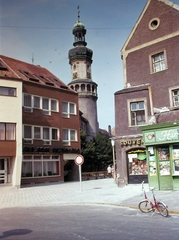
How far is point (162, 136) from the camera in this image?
1861 cm

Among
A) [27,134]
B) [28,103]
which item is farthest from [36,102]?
[27,134]

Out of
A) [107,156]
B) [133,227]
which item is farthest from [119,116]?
[107,156]

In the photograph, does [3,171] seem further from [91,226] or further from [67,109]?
[91,226]

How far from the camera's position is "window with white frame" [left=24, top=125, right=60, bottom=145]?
30531mm

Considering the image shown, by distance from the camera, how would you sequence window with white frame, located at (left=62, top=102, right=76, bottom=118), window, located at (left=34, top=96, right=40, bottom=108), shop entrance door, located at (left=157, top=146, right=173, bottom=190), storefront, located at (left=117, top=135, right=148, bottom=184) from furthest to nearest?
1. window with white frame, located at (left=62, top=102, right=76, bottom=118)
2. window, located at (left=34, top=96, right=40, bottom=108)
3. storefront, located at (left=117, top=135, right=148, bottom=184)
4. shop entrance door, located at (left=157, top=146, right=173, bottom=190)

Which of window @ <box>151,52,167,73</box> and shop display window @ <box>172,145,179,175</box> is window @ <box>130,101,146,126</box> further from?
shop display window @ <box>172,145,179,175</box>

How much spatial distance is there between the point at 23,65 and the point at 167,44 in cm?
1939

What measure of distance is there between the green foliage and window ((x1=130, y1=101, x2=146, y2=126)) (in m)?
25.0

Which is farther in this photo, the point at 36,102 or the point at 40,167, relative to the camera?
the point at 36,102

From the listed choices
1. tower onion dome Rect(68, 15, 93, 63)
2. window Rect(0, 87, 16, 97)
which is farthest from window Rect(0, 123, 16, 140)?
tower onion dome Rect(68, 15, 93, 63)

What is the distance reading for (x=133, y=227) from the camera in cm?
907

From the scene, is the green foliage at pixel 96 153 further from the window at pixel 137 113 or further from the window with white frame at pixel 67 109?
the window at pixel 137 113

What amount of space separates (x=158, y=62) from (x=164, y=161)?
8948 mm

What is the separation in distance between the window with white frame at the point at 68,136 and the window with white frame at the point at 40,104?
2874mm
